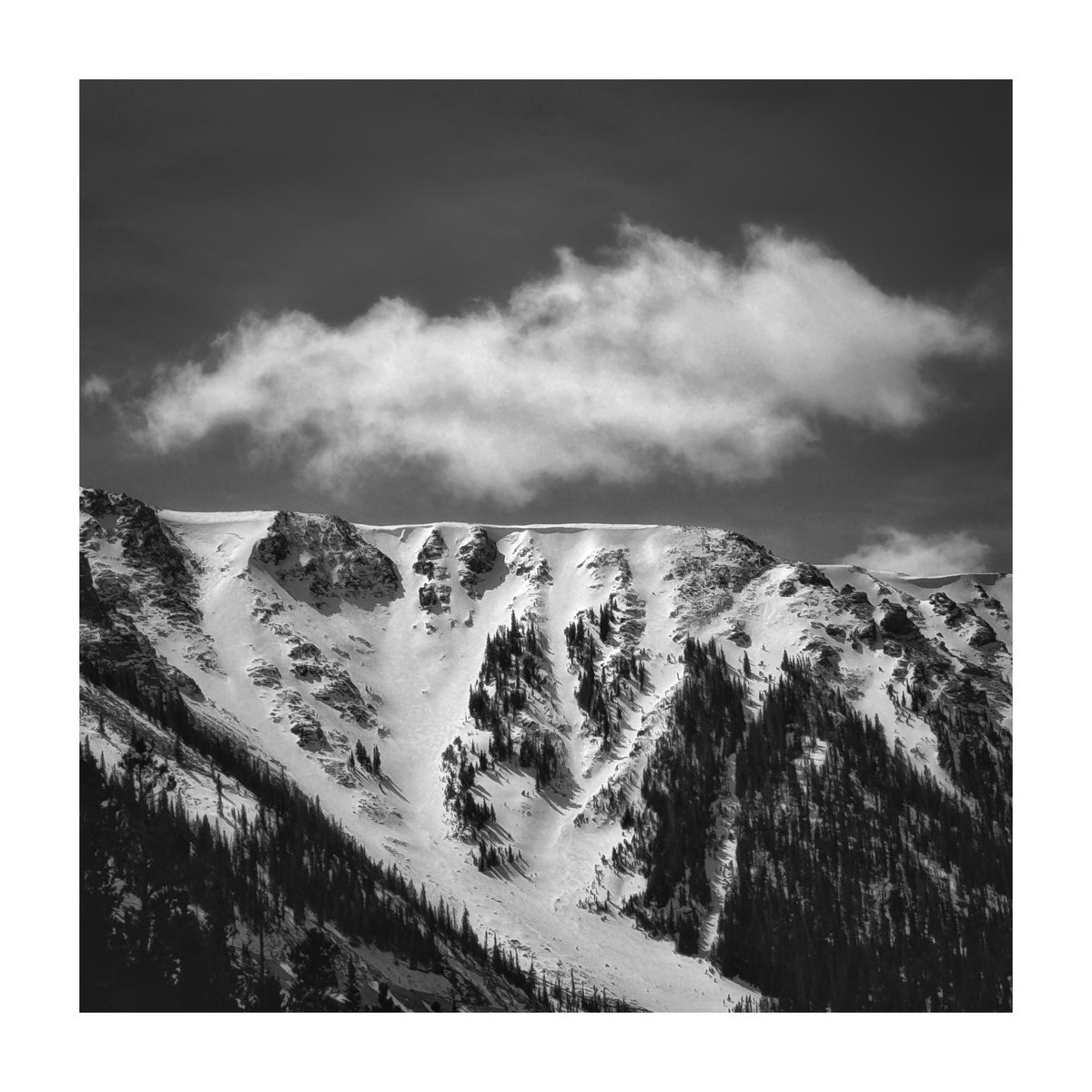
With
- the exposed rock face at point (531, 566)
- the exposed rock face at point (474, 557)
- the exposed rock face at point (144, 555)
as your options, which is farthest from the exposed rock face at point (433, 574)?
the exposed rock face at point (144, 555)

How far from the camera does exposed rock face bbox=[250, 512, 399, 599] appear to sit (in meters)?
176

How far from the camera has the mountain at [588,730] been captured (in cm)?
11238

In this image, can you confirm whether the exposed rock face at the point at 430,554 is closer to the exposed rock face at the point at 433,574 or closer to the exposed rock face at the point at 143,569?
the exposed rock face at the point at 433,574

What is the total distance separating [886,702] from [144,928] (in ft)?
401

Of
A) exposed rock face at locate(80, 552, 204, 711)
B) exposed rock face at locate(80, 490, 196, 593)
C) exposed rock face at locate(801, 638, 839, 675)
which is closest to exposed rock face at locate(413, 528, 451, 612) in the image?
exposed rock face at locate(80, 490, 196, 593)

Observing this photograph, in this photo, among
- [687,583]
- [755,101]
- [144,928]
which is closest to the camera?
[755,101]

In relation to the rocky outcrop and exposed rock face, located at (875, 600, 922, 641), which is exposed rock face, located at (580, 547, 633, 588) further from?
the rocky outcrop

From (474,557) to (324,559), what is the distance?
78.9ft

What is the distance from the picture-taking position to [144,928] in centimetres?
5300

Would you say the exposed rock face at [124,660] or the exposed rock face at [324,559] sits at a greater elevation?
the exposed rock face at [324,559]

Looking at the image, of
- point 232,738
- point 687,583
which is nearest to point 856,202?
point 232,738

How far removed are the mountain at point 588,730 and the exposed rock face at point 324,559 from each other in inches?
17.2
